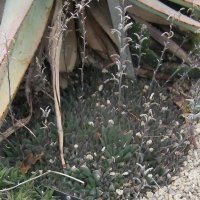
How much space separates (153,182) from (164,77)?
3.35 feet

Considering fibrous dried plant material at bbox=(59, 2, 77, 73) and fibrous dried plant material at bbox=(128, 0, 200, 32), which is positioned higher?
fibrous dried plant material at bbox=(128, 0, 200, 32)

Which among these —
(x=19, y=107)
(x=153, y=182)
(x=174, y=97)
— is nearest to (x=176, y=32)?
(x=174, y=97)

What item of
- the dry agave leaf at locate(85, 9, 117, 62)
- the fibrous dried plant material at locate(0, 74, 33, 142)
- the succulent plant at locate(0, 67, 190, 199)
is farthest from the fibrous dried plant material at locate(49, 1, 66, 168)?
the dry agave leaf at locate(85, 9, 117, 62)

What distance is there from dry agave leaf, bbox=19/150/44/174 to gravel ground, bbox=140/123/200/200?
2.30ft

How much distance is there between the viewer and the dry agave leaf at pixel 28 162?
4.95 ft

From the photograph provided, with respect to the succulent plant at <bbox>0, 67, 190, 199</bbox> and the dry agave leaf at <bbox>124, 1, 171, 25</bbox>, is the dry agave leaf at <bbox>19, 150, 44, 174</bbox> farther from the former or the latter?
the dry agave leaf at <bbox>124, 1, 171, 25</bbox>

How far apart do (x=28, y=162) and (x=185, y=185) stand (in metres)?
1.02

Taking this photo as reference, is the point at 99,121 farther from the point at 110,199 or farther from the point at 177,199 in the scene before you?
the point at 177,199

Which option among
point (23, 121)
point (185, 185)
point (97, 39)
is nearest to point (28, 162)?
point (23, 121)

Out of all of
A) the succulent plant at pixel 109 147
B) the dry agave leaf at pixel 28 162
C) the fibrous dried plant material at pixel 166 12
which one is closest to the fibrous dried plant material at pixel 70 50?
the succulent plant at pixel 109 147

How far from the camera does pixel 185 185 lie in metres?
1.63

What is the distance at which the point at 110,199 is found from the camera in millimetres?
1481

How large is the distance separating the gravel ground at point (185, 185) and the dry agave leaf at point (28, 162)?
700 millimetres

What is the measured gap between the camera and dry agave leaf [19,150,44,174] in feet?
4.95
